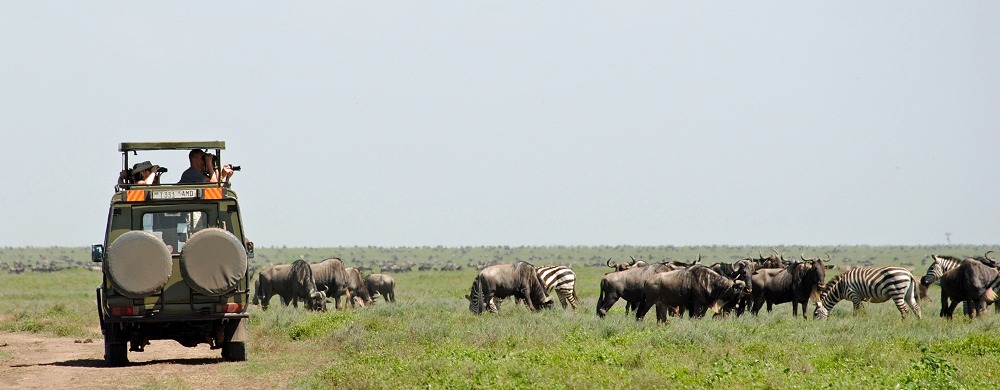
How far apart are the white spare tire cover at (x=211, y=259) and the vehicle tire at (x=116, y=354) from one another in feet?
7.13

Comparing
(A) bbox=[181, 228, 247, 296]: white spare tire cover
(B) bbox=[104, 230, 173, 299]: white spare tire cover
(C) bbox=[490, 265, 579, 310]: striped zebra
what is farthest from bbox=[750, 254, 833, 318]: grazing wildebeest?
(B) bbox=[104, 230, 173, 299]: white spare tire cover

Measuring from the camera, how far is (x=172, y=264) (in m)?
16.5

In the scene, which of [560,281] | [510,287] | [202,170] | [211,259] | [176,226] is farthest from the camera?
[560,281]

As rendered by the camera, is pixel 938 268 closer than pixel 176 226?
No

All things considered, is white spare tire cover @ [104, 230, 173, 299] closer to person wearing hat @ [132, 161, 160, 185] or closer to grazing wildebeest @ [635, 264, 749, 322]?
person wearing hat @ [132, 161, 160, 185]

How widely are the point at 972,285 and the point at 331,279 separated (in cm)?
1972

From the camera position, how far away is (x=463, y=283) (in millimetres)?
58781

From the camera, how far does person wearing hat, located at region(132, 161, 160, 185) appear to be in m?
17.9

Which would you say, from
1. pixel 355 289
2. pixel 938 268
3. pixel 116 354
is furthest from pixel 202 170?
pixel 938 268

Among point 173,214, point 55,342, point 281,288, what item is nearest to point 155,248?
point 173,214

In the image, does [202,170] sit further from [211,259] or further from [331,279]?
[331,279]

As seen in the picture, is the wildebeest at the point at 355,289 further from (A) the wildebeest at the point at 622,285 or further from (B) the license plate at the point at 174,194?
(B) the license plate at the point at 174,194

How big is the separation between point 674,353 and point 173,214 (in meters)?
8.21

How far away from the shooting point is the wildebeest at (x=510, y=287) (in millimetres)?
30453
